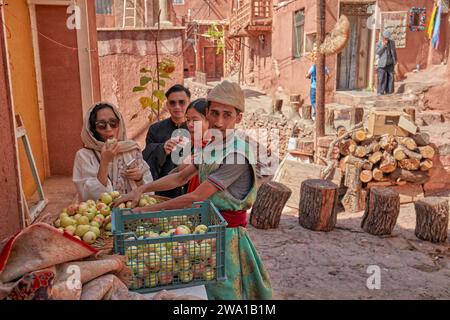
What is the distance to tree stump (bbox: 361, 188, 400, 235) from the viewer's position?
6855 millimetres

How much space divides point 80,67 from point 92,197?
335 centimetres

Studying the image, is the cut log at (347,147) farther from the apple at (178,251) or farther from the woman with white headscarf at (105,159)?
the apple at (178,251)

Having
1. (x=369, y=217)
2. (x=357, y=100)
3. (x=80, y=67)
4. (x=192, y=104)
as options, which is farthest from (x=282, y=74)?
(x=192, y=104)

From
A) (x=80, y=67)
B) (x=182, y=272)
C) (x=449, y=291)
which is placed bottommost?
(x=449, y=291)

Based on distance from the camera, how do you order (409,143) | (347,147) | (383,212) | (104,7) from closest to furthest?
(383,212)
(409,143)
(347,147)
(104,7)

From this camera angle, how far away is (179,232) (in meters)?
2.10

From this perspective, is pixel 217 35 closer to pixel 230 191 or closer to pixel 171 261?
pixel 230 191

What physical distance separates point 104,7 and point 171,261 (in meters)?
29.0

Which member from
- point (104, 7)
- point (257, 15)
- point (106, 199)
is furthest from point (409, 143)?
point (104, 7)

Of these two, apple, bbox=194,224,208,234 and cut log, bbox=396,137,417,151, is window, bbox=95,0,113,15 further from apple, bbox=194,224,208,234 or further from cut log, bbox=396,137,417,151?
apple, bbox=194,224,208,234

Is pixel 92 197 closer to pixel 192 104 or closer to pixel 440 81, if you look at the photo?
pixel 192 104

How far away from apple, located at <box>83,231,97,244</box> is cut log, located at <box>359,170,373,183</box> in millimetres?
7697

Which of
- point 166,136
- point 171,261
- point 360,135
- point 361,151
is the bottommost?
point 361,151

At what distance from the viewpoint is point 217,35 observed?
30.3m
